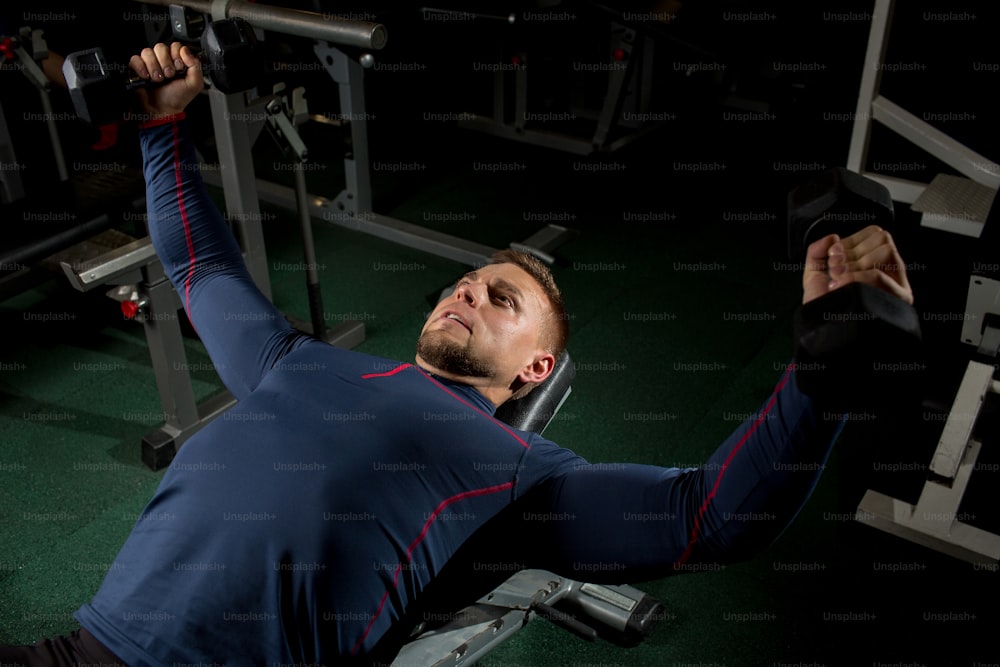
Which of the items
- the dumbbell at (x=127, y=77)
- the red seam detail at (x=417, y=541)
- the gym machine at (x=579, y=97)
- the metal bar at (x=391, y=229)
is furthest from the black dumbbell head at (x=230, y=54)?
the gym machine at (x=579, y=97)

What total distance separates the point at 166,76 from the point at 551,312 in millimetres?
879

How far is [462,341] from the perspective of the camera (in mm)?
1694

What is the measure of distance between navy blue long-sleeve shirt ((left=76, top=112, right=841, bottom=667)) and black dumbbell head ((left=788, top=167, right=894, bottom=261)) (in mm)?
311

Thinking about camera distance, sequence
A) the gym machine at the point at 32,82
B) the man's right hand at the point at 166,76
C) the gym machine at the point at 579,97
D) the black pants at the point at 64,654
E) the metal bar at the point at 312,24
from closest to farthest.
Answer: the black pants at the point at 64,654 → the man's right hand at the point at 166,76 → the metal bar at the point at 312,24 → the gym machine at the point at 32,82 → the gym machine at the point at 579,97

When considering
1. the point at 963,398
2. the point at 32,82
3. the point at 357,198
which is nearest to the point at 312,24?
the point at 32,82

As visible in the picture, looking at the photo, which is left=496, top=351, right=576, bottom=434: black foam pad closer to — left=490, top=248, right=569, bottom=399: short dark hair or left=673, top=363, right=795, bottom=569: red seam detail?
left=490, top=248, right=569, bottom=399: short dark hair

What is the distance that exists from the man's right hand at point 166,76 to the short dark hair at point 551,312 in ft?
2.31

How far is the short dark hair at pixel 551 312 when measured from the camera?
1.83 meters

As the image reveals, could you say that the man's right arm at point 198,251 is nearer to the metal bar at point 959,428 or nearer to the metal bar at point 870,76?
the metal bar at point 959,428

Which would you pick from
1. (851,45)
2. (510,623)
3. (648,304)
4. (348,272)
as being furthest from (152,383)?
(851,45)

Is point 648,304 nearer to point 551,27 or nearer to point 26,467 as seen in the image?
point 551,27

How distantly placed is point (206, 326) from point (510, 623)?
92 cm

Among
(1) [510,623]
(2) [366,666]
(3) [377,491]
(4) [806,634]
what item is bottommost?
(4) [806,634]

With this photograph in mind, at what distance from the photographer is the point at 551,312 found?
184cm
